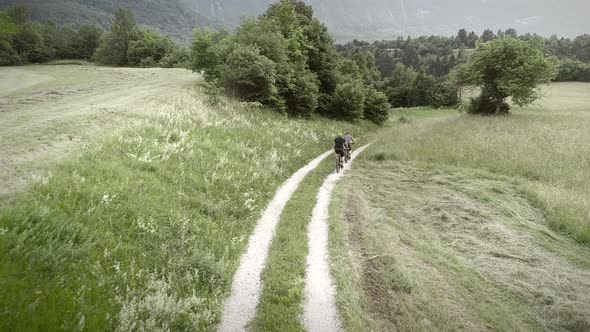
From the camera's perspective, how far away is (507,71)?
41.3 meters

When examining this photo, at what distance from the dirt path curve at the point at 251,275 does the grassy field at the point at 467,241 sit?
2169mm

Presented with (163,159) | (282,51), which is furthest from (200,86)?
(163,159)

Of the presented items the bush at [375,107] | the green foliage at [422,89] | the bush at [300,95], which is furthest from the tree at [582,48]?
the bush at [300,95]

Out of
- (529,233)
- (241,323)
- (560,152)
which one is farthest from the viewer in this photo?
(560,152)

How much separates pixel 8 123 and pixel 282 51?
74.2 feet

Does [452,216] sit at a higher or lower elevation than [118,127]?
lower

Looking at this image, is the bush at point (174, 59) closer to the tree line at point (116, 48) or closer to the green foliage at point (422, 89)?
the tree line at point (116, 48)

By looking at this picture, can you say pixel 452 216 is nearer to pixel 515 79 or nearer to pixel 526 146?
pixel 526 146

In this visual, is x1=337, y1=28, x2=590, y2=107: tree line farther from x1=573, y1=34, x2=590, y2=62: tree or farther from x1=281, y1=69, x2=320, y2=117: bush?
x1=281, y1=69, x2=320, y2=117: bush

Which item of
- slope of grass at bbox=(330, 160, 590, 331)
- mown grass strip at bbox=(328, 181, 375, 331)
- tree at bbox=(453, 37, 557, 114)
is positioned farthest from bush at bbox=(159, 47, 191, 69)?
mown grass strip at bbox=(328, 181, 375, 331)

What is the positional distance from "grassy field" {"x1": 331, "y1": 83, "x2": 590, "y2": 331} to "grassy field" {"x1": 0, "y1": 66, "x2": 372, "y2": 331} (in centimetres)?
359

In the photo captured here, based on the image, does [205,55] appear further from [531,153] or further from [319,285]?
[319,285]

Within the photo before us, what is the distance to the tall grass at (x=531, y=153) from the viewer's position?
13.9 meters

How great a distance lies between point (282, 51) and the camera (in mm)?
32250
